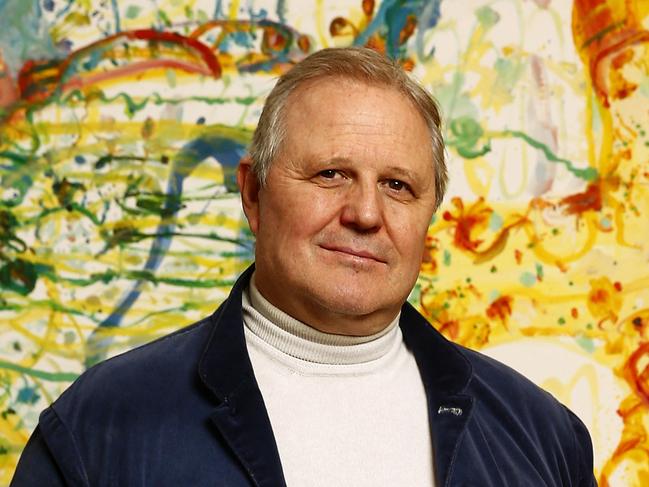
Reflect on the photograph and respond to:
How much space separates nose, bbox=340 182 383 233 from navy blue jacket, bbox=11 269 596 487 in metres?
0.24

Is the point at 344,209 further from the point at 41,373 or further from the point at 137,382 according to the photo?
the point at 41,373

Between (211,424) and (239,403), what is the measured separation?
5cm

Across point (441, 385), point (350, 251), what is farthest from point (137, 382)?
point (441, 385)

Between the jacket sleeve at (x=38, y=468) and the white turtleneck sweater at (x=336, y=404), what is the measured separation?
0.33m

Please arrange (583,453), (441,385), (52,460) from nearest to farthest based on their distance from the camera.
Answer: (52,460), (441,385), (583,453)

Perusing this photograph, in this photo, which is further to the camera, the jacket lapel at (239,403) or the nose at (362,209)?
the nose at (362,209)

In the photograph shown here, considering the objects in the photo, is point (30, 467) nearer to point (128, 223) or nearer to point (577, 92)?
point (128, 223)

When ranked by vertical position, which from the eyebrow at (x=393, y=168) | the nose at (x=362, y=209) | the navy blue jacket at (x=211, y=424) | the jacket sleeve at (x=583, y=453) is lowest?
the jacket sleeve at (x=583, y=453)

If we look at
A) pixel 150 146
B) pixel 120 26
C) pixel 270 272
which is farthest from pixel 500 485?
pixel 120 26

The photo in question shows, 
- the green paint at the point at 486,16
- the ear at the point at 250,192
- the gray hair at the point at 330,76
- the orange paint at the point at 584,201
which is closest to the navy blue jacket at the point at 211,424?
the ear at the point at 250,192

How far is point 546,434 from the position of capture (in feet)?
6.19

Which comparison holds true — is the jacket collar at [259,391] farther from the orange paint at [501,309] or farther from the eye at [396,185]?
the orange paint at [501,309]

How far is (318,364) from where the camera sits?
173cm

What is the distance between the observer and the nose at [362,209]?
5.45 feet
